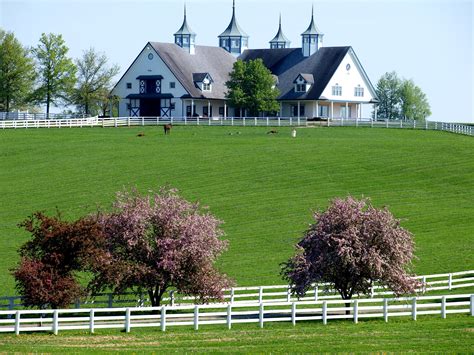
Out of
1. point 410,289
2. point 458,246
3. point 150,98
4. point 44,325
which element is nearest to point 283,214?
point 458,246

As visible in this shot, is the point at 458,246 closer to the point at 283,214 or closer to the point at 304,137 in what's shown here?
the point at 283,214

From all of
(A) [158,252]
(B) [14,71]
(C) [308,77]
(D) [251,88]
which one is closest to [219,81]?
(D) [251,88]

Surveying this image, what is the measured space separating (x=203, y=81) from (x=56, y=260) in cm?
7947

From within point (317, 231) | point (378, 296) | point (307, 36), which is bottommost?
point (378, 296)

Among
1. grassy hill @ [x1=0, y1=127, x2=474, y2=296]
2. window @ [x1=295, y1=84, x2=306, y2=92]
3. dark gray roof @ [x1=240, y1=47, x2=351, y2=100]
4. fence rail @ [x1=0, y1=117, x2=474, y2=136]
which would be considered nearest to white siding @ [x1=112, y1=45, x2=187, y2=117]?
fence rail @ [x1=0, y1=117, x2=474, y2=136]

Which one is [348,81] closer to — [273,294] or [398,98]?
[398,98]

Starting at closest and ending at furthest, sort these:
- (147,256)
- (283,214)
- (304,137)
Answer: (147,256) → (283,214) → (304,137)

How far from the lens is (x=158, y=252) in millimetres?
38281

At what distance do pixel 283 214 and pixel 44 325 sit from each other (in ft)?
84.6

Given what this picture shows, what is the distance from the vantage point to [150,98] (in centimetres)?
11512

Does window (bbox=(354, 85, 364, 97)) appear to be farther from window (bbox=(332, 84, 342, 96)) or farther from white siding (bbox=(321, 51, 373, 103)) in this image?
window (bbox=(332, 84, 342, 96))

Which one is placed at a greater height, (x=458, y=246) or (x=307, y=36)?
(x=307, y=36)

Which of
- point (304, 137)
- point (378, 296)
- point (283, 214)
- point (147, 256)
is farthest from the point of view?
point (304, 137)

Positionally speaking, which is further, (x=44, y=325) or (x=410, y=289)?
(x=410, y=289)
